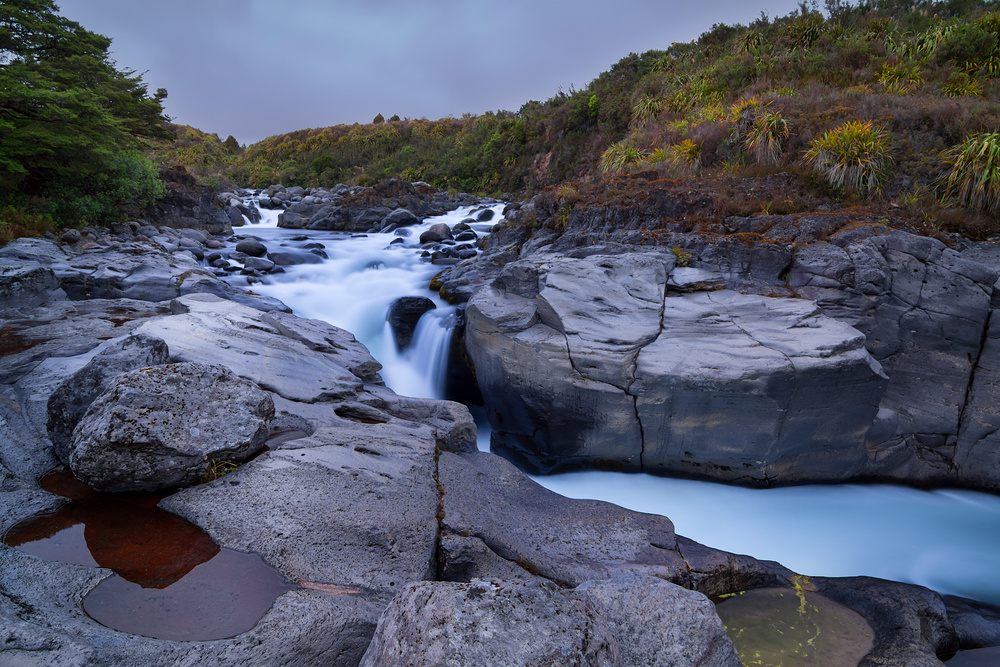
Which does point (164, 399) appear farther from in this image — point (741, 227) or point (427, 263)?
point (427, 263)

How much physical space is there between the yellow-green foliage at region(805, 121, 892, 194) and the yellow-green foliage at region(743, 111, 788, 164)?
3.24 feet

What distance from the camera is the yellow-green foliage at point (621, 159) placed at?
43.1ft

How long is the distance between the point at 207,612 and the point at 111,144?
52.2 feet

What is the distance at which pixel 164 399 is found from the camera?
3.51 m

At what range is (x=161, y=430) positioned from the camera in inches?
133

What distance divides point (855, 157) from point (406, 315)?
9.40 meters

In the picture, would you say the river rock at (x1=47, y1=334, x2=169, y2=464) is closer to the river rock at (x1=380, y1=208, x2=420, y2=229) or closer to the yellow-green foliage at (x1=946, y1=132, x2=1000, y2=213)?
the yellow-green foliage at (x1=946, y1=132, x2=1000, y2=213)

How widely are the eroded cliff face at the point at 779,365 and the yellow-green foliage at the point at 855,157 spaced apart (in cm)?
132

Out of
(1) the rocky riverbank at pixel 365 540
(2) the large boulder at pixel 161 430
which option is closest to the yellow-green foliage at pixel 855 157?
(1) the rocky riverbank at pixel 365 540

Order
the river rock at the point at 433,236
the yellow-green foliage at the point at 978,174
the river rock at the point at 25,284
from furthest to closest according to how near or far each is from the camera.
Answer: the river rock at the point at 433,236 → the river rock at the point at 25,284 → the yellow-green foliage at the point at 978,174

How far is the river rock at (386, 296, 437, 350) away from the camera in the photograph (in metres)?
10.2

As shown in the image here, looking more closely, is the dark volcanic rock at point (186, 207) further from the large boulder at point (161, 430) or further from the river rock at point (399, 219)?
the large boulder at point (161, 430)

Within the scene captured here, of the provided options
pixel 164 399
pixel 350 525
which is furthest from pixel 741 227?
pixel 164 399

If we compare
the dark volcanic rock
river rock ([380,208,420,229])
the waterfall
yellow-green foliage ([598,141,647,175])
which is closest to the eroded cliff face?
the waterfall
